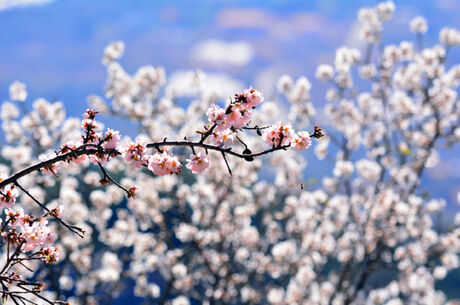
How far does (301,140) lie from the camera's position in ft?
13.5

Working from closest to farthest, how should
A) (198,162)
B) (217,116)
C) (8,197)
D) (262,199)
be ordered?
(217,116)
(8,197)
(198,162)
(262,199)

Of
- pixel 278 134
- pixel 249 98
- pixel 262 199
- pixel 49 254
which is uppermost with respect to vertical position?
pixel 262 199

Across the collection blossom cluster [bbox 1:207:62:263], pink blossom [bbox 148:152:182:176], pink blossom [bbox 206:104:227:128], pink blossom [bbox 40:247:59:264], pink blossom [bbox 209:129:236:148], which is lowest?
pink blossom [bbox 40:247:59:264]

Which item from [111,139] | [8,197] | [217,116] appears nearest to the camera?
[217,116]

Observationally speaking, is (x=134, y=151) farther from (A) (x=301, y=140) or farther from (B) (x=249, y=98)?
(A) (x=301, y=140)

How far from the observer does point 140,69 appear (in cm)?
1394

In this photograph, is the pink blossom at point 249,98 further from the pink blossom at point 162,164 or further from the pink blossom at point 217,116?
the pink blossom at point 162,164

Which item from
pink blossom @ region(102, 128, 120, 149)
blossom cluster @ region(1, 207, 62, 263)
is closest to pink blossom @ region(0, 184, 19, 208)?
blossom cluster @ region(1, 207, 62, 263)

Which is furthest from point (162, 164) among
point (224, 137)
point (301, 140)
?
point (301, 140)

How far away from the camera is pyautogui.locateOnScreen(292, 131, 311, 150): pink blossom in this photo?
4.08 meters

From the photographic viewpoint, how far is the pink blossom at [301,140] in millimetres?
4078

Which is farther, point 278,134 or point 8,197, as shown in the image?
point 8,197

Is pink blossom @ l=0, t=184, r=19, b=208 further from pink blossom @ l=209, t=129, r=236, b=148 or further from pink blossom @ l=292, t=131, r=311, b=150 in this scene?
pink blossom @ l=292, t=131, r=311, b=150

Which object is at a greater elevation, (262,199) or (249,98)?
(262,199)
